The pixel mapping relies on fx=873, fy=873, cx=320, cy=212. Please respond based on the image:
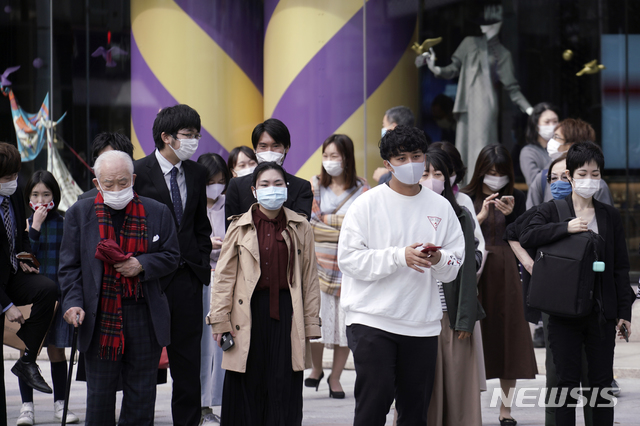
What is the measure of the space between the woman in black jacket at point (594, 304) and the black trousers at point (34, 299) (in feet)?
9.95

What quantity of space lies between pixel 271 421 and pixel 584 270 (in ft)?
6.51

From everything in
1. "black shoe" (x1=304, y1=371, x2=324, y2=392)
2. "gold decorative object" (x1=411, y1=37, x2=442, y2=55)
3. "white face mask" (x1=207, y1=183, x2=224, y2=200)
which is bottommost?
"black shoe" (x1=304, y1=371, x2=324, y2=392)

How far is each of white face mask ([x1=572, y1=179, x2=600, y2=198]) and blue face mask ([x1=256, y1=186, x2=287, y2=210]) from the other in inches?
67.7

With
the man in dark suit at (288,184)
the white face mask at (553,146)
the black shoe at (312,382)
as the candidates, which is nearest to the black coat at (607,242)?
the man in dark suit at (288,184)

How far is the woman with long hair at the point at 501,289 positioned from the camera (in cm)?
607

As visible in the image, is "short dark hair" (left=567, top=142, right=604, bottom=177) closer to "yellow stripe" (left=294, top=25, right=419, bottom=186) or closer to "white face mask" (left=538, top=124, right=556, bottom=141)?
"white face mask" (left=538, top=124, right=556, bottom=141)

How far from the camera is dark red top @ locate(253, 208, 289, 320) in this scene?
16.7 ft

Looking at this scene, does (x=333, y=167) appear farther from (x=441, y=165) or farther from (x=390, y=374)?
(x=390, y=374)

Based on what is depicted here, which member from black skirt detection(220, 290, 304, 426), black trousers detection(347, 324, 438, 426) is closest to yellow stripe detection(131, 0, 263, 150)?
black skirt detection(220, 290, 304, 426)

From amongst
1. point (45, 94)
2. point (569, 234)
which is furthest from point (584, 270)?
point (45, 94)

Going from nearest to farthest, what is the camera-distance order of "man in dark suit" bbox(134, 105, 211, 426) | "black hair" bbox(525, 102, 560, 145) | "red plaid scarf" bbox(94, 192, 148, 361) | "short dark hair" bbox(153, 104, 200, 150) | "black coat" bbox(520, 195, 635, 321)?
"red plaid scarf" bbox(94, 192, 148, 361)
"black coat" bbox(520, 195, 635, 321)
"man in dark suit" bbox(134, 105, 211, 426)
"short dark hair" bbox(153, 104, 200, 150)
"black hair" bbox(525, 102, 560, 145)

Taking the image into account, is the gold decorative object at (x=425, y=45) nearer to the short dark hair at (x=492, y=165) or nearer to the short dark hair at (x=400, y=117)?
the short dark hair at (x=400, y=117)

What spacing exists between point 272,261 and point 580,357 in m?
1.84

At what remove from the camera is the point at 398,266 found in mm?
4223
